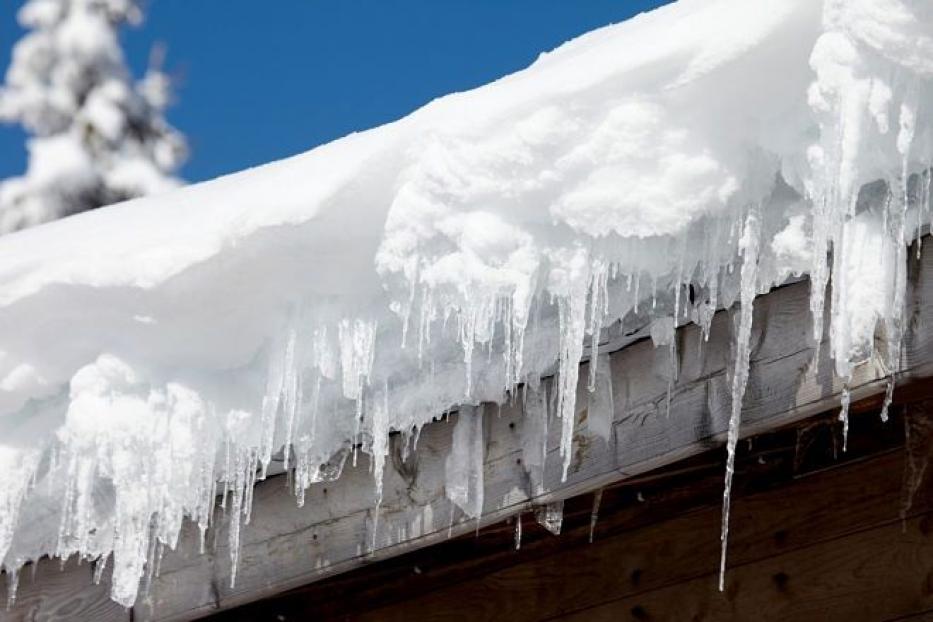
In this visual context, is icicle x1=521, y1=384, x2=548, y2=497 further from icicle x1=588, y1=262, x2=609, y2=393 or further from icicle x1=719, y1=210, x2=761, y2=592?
icicle x1=719, y1=210, x2=761, y2=592

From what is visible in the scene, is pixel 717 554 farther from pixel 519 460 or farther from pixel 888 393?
pixel 888 393

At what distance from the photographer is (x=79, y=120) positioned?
30.8 feet

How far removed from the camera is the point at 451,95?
6.87 feet

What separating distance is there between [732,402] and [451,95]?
2.20 ft

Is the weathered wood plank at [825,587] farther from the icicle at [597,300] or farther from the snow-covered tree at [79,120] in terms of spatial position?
the snow-covered tree at [79,120]

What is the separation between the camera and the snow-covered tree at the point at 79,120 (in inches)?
365

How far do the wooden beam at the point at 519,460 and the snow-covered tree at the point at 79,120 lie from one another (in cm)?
710

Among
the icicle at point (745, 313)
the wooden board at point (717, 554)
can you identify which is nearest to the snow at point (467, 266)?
the icicle at point (745, 313)

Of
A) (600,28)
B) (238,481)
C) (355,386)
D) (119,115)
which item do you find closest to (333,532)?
(238,481)

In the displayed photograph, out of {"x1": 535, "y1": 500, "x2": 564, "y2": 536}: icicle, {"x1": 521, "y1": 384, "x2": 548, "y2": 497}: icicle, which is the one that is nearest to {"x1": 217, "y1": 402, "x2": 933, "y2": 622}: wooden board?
{"x1": 535, "y1": 500, "x2": 564, "y2": 536}: icicle

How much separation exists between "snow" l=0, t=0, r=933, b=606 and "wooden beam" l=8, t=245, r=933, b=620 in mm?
34

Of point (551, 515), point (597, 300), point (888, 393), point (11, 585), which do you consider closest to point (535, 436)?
point (551, 515)

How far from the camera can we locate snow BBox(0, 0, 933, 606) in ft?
5.37

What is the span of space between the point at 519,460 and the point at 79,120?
8.01 m
